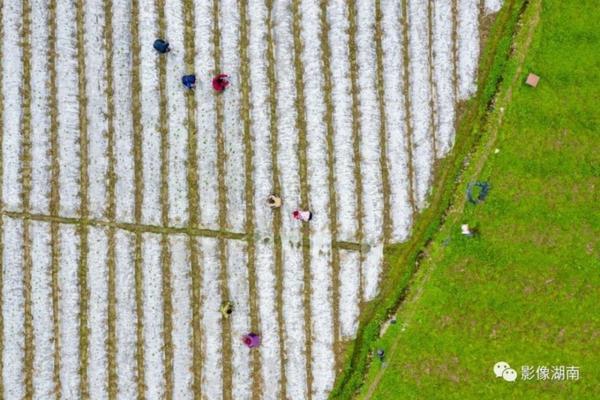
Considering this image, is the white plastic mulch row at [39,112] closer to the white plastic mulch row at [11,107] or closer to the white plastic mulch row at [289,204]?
the white plastic mulch row at [11,107]

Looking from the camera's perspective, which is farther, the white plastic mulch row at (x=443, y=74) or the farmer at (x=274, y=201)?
the white plastic mulch row at (x=443, y=74)

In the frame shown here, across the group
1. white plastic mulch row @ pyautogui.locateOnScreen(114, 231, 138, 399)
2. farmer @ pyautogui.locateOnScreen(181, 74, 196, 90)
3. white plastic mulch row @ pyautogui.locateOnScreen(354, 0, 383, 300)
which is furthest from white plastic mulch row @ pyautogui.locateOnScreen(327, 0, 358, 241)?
white plastic mulch row @ pyautogui.locateOnScreen(114, 231, 138, 399)

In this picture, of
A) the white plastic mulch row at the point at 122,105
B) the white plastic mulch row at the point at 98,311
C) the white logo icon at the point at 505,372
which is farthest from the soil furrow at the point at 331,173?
the white plastic mulch row at the point at 98,311

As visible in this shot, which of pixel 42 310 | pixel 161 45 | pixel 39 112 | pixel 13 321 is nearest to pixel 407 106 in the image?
pixel 161 45

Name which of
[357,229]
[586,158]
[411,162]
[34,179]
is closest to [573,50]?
[586,158]

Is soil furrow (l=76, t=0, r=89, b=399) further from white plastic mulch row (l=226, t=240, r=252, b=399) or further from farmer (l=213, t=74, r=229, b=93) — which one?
white plastic mulch row (l=226, t=240, r=252, b=399)

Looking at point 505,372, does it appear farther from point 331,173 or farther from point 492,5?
point 492,5
